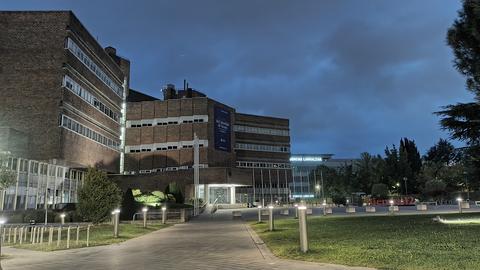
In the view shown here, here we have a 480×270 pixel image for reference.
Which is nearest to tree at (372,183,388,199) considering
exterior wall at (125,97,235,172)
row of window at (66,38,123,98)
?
exterior wall at (125,97,235,172)

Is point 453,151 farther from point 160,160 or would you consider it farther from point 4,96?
point 160,160

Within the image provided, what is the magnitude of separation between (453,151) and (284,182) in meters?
86.6

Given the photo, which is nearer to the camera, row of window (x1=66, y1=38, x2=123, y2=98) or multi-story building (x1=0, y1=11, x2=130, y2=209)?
multi-story building (x1=0, y1=11, x2=130, y2=209)

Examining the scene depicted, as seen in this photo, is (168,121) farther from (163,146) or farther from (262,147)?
(262,147)

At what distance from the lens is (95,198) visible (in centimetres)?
2638

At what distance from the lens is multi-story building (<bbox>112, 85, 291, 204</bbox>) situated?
81.7 meters

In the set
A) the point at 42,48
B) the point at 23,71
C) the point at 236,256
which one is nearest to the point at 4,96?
the point at 23,71

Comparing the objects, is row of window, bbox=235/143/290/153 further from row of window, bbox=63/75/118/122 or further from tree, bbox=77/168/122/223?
tree, bbox=77/168/122/223

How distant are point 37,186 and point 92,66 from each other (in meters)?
21.1

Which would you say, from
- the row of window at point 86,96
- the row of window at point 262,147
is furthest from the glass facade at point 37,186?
the row of window at point 262,147

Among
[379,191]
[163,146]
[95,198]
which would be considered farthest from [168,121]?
[95,198]

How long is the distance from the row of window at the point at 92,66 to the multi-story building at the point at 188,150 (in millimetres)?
12761

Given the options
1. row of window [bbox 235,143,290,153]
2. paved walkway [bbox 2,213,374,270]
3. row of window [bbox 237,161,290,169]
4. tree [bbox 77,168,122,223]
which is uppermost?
row of window [bbox 235,143,290,153]

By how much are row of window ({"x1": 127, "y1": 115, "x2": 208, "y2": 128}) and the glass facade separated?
101 ft
